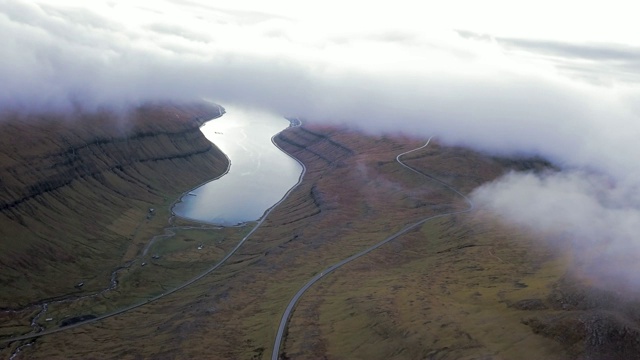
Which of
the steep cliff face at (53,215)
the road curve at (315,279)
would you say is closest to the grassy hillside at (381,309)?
the road curve at (315,279)

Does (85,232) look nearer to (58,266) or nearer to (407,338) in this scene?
(58,266)

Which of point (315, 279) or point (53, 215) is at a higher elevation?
point (53, 215)

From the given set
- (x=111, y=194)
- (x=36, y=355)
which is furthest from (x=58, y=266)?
(x=111, y=194)

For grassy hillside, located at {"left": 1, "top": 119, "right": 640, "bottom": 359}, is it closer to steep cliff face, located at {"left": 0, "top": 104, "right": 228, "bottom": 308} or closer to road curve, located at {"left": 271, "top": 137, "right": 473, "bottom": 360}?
road curve, located at {"left": 271, "top": 137, "right": 473, "bottom": 360}

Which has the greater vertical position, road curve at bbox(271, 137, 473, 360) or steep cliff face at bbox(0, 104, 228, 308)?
steep cliff face at bbox(0, 104, 228, 308)

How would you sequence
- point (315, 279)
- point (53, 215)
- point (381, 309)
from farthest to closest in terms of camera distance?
point (53, 215), point (315, 279), point (381, 309)

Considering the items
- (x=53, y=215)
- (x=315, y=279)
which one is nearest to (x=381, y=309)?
(x=315, y=279)

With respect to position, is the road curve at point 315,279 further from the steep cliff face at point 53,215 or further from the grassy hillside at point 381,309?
the steep cliff face at point 53,215

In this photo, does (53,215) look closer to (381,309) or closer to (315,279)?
(315,279)

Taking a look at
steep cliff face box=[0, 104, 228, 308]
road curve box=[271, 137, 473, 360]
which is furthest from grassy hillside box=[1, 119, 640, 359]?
steep cliff face box=[0, 104, 228, 308]

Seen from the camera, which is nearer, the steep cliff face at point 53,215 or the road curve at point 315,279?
the road curve at point 315,279

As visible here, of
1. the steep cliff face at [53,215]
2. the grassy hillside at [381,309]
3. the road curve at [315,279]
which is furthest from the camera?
the steep cliff face at [53,215]
